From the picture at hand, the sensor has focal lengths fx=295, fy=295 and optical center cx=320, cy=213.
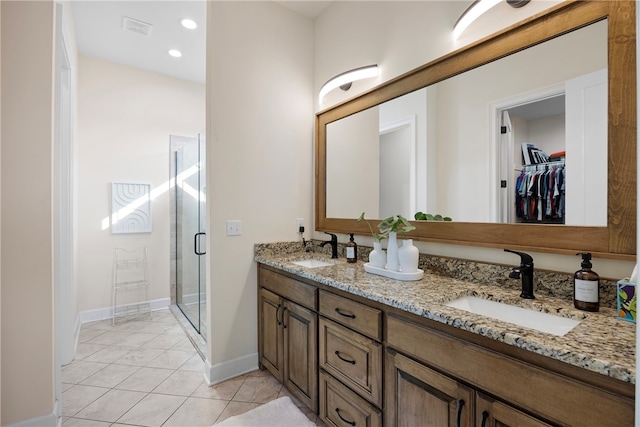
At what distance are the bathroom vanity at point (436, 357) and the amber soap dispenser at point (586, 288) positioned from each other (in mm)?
38

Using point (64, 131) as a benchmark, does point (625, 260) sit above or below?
below

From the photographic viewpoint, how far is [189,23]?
9.11 ft

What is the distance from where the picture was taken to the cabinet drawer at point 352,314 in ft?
4.33

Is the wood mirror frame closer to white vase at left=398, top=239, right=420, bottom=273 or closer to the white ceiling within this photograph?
white vase at left=398, top=239, right=420, bottom=273

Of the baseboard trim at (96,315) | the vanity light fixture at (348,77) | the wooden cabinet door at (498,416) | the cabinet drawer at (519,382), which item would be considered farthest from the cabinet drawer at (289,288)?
the baseboard trim at (96,315)

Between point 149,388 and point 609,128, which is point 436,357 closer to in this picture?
point 609,128

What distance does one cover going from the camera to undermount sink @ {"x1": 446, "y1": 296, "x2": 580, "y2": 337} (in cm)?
109

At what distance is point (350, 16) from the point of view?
2316mm

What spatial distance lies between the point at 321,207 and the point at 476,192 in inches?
52.1

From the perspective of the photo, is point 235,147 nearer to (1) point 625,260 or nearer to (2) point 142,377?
(2) point 142,377

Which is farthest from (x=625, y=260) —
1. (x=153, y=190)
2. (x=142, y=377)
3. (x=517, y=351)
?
(x=153, y=190)

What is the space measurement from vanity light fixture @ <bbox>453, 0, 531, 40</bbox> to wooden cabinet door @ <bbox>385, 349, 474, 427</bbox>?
64.8 inches

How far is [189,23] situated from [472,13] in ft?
8.21

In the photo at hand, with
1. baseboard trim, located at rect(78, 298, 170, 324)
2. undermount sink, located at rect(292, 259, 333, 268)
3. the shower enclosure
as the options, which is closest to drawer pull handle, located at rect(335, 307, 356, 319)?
undermount sink, located at rect(292, 259, 333, 268)
